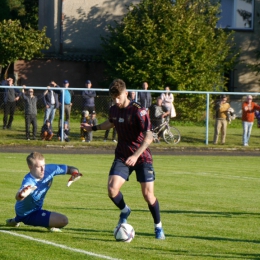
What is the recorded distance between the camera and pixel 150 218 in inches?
452

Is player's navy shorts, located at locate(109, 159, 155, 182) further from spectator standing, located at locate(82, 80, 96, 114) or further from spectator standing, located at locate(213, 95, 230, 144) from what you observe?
spectator standing, located at locate(213, 95, 230, 144)

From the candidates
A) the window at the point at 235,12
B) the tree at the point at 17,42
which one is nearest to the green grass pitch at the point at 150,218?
the tree at the point at 17,42

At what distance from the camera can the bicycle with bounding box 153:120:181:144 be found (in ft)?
96.5

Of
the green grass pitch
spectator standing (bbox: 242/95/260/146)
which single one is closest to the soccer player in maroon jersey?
the green grass pitch

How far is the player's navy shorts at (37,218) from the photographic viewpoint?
Answer: 31.7ft

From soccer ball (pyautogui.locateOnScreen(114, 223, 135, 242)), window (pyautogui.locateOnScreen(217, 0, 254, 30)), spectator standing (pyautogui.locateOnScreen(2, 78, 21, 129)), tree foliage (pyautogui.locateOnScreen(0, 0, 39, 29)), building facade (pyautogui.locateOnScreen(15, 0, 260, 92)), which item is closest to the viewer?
soccer ball (pyautogui.locateOnScreen(114, 223, 135, 242))

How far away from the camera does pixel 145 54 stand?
38.2 metres

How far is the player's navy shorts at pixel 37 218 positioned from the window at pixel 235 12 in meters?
35.1

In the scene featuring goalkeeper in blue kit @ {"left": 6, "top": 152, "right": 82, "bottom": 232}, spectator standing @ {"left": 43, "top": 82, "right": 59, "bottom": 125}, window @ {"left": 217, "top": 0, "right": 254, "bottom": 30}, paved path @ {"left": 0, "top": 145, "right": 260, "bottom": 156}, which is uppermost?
window @ {"left": 217, "top": 0, "right": 254, "bottom": 30}

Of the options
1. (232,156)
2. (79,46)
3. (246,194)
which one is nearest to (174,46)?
(79,46)

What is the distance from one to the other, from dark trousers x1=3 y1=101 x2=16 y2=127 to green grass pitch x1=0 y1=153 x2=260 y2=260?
8.28 m

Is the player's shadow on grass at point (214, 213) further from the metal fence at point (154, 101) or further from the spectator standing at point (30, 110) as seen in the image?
the spectator standing at point (30, 110)

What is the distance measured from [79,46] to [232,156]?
1915 centimetres

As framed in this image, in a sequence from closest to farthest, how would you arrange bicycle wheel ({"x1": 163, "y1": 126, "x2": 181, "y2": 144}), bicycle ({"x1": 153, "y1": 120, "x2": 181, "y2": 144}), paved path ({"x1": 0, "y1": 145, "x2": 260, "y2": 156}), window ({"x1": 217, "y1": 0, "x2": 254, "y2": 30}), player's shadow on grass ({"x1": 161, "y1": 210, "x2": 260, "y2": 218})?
player's shadow on grass ({"x1": 161, "y1": 210, "x2": 260, "y2": 218})
paved path ({"x1": 0, "y1": 145, "x2": 260, "y2": 156})
bicycle ({"x1": 153, "y1": 120, "x2": 181, "y2": 144})
bicycle wheel ({"x1": 163, "y1": 126, "x2": 181, "y2": 144})
window ({"x1": 217, "y1": 0, "x2": 254, "y2": 30})
